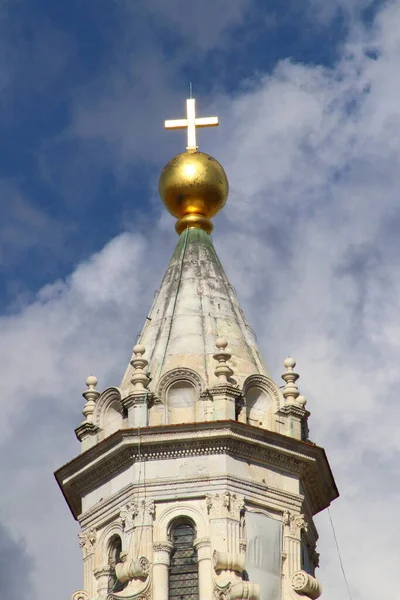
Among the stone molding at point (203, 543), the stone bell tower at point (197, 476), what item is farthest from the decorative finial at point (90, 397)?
the stone molding at point (203, 543)

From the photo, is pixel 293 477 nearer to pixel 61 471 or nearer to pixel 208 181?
pixel 61 471

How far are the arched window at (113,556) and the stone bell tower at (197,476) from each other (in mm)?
30

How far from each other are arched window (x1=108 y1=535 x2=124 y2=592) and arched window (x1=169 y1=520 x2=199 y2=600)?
1285 mm

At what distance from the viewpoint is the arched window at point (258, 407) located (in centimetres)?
5103

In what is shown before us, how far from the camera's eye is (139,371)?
51312mm

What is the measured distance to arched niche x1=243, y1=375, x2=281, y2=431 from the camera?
51094 mm

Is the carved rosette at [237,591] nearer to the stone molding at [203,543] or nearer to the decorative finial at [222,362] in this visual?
the stone molding at [203,543]

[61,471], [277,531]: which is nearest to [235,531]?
[277,531]

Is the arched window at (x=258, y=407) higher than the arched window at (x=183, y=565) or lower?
higher

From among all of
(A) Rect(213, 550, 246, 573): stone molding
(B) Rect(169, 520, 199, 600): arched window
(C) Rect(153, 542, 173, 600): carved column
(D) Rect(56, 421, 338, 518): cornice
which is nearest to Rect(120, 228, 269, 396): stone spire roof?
(D) Rect(56, 421, 338, 518): cornice

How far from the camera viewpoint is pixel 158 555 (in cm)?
4888

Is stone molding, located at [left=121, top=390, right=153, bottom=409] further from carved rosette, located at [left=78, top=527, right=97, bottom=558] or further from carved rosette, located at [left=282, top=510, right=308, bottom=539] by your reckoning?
carved rosette, located at [left=282, top=510, right=308, bottom=539]

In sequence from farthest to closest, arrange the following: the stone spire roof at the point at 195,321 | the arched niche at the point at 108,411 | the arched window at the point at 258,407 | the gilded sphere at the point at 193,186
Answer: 1. the gilded sphere at the point at 193,186
2. the stone spire roof at the point at 195,321
3. the arched niche at the point at 108,411
4. the arched window at the point at 258,407

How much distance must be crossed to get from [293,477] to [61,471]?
511 cm
